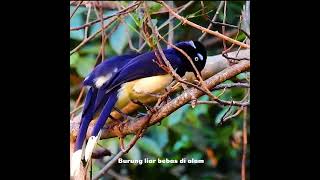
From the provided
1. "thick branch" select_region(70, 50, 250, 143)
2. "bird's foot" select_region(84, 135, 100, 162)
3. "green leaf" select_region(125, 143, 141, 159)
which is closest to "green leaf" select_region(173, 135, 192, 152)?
"green leaf" select_region(125, 143, 141, 159)

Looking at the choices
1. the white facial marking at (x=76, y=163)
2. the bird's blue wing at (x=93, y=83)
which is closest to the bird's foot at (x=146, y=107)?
the bird's blue wing at (x=93, y=83)

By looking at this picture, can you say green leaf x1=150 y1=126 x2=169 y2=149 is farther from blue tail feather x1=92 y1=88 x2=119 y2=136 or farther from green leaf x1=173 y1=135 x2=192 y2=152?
blue tail feather x1=92 y1=88 x2=119 y2=136

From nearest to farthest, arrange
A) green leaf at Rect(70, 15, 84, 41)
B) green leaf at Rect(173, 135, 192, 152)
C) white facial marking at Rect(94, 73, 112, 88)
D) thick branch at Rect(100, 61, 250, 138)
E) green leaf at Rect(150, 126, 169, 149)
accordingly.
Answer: thick branch at Rect(100, 61, 250, 138) → white facial marking at Rect(94, 73, 112, 88) → green leaf at Rect(70, 15, 84, 41) → green leaf at Rect(173, 135, 192, 152) → green leaf at Rect(150, 126, 169, 149)

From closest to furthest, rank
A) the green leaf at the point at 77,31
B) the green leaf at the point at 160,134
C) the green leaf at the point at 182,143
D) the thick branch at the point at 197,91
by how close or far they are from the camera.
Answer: the thick branch at the point at 197,91, the green leaf at the point at 77,31, the green leaf at the point at 182,143, the green leaf at the point at 160,134

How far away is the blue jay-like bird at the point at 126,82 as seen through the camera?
7.61 feet

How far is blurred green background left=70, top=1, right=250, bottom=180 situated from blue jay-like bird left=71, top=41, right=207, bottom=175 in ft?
0.25

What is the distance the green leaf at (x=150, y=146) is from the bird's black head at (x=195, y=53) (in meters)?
0.36

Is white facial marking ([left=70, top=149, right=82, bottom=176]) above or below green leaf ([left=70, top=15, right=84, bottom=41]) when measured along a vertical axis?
below

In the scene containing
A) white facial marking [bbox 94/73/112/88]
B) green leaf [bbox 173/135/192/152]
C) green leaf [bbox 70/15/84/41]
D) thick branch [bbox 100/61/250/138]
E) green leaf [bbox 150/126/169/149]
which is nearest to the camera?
thick branch [bbox 100/61/250/138]

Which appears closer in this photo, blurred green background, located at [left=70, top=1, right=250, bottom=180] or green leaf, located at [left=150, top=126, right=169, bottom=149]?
blurred green background, located at [left=70, top=1, right=250, bottom=180]

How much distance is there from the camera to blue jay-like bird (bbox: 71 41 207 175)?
2.32 metres

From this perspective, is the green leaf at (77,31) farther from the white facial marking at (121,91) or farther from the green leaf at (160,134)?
the green leaf at (160,134)
